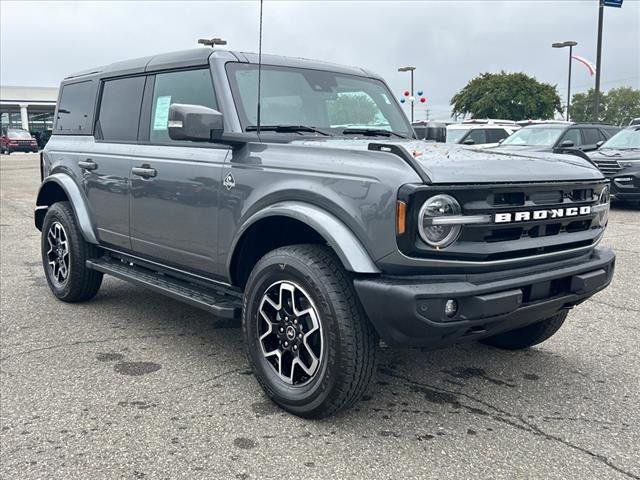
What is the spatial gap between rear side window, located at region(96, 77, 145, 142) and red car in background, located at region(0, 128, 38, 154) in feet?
133

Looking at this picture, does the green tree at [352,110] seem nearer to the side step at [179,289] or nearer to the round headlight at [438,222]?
the side step at [179,289]

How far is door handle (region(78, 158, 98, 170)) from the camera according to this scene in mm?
4899

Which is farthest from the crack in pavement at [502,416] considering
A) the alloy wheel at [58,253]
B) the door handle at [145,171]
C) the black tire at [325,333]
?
the alloy wheel at [58,253]

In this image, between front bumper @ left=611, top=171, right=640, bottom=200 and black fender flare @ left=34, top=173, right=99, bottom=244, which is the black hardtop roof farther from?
front bumper @ left=611, top=171, right=640, bottom=200

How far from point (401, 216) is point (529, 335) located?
1.81m

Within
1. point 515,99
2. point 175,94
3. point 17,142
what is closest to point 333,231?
point 175,94

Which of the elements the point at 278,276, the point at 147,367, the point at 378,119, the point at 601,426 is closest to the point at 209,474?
the point at 278,276

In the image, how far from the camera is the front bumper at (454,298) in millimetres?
2748

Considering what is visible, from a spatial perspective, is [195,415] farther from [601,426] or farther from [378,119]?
[378,119]

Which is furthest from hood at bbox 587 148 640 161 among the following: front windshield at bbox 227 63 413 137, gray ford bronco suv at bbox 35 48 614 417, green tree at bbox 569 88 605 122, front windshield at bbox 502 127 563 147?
green tree at bbox 569 88 605 122

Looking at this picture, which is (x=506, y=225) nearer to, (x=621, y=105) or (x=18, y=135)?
(x=18, y=135)

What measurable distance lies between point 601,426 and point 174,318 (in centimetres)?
315

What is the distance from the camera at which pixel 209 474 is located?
2701 mm

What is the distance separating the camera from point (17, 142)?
41.3 metres
